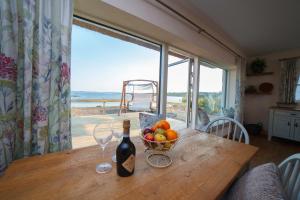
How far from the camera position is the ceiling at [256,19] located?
170cm

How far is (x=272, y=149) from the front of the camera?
288 centimetres

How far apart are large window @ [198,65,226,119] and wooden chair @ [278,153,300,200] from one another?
2040 millimetres

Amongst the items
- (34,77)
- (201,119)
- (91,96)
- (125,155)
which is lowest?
(201,119)

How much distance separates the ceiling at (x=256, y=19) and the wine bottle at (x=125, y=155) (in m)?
1.72

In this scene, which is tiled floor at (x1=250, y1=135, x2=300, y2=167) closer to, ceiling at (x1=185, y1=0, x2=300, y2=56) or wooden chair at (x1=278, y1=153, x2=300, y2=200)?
wooden chair at (x1=278, y1=153, x2=300, y2=200)

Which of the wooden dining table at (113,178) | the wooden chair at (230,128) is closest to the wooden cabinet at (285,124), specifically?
the wooden chair at (230,128)

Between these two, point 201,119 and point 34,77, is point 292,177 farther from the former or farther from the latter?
point 201,119

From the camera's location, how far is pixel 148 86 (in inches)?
78.2

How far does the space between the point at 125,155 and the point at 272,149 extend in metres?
3.48

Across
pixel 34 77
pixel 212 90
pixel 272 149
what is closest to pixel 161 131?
pixel 34 77

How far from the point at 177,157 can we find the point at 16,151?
0.96 meters

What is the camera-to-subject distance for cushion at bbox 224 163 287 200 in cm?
46

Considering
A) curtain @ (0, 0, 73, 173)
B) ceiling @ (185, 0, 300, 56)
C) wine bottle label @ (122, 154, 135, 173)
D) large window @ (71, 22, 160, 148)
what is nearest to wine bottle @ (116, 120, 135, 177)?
wine bottle label @ (122, 154, 135, 173)

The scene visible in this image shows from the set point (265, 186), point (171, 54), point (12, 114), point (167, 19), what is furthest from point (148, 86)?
point (265, 186)
